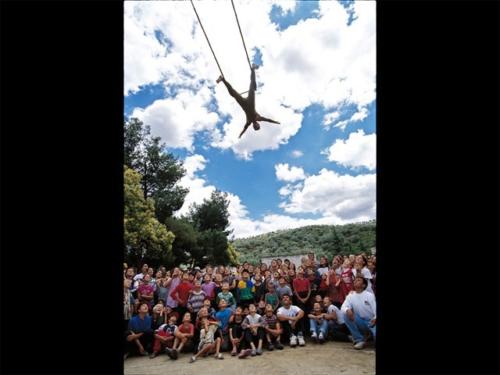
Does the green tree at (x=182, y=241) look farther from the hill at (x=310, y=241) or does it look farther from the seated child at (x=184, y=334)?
the seated child at (x=184, y=334)

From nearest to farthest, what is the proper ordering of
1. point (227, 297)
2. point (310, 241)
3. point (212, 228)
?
point (227, 297) → point (212, 228) → point (310, 241)

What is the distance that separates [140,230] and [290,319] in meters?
11.9

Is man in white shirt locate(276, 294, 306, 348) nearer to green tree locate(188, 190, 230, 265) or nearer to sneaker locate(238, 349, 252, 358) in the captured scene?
sneaker locate(238, 349, 252, 358)

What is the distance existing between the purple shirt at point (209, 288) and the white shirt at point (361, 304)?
7.57 feet

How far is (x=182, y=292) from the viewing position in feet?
18.3

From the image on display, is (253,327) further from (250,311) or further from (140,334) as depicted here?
(140,334)

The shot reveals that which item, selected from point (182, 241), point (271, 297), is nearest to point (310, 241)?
point (182, 241)

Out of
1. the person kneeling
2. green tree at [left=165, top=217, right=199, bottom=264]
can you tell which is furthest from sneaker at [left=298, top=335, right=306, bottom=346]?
green tree at [left=165, top=217, right=199, bottom=264]

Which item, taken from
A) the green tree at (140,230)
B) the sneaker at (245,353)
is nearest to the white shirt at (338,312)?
the sneaker at (245,353)

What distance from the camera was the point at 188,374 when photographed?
404 cm

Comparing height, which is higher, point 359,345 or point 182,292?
point 182,292

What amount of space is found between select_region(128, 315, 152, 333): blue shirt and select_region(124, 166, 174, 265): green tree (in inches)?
405
